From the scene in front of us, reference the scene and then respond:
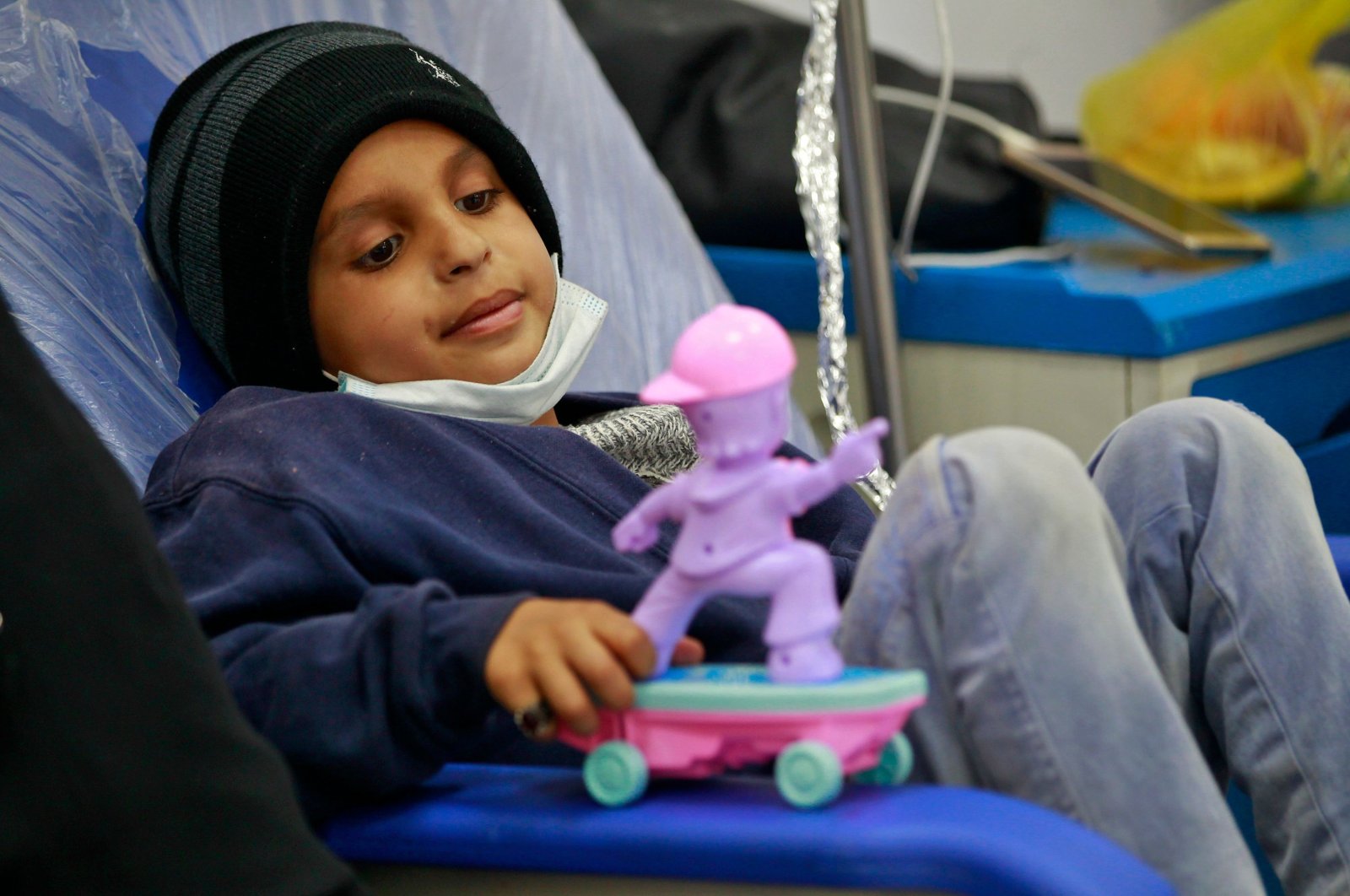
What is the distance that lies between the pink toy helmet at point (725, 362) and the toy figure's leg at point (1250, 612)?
363 millimetres

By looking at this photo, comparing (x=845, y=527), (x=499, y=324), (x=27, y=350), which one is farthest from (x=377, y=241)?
(x=27, y=350)

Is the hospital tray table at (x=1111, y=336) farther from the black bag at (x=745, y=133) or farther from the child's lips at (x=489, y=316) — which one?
the child's lips at (x=489, y=316)

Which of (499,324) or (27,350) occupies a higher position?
(27,350)

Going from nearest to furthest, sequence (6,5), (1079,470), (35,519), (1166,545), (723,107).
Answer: (35,519) → (1079,470) → (1166,545) → (6,5) → (723,107)

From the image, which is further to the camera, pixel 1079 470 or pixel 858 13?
pixel 858 13

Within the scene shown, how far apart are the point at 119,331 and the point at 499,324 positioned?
0.26 metres

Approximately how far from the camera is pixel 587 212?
138 centimetres

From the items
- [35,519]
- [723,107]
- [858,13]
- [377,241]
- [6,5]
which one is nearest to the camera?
[35,519]

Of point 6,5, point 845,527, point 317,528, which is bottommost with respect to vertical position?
point 845,527

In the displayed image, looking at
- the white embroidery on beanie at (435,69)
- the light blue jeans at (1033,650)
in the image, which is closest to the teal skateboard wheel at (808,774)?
the light blue jeans at (1033,650)

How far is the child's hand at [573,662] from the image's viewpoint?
24.2 inches

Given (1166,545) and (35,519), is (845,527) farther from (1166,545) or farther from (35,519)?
(35,519)

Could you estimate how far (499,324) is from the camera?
3.23ft

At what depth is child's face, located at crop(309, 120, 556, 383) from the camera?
96cm
